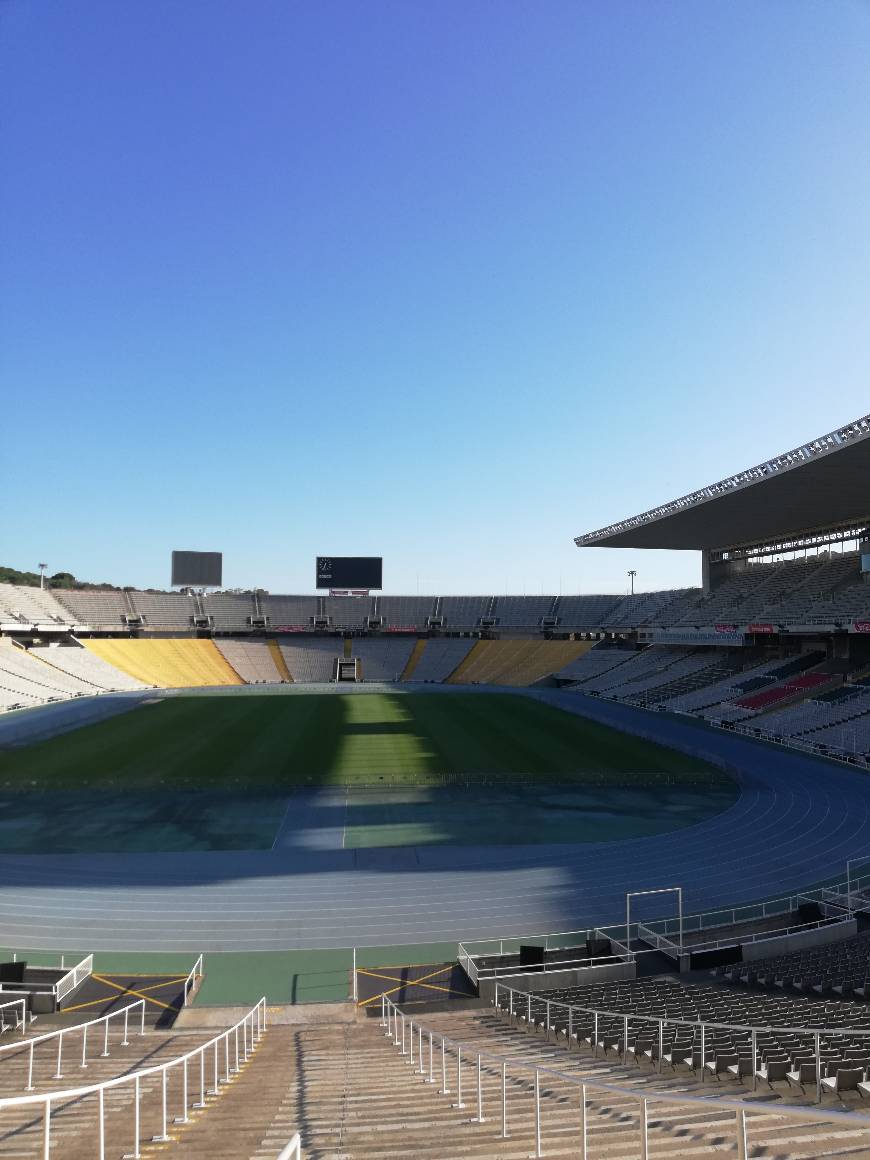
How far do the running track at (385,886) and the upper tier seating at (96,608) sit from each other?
6181 centimetres

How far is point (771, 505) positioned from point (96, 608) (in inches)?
2638

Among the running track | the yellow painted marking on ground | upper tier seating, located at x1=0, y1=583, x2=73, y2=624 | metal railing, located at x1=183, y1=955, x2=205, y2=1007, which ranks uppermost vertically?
upper tier seating, located at x1=0, y1=583, x2=73, y2=624

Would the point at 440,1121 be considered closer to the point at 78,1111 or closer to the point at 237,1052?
the point at 78,1111

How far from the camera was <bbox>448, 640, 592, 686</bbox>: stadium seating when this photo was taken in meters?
72.3

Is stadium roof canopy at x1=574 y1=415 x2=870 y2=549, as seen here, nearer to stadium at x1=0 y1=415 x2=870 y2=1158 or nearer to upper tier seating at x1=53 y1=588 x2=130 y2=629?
stadium at x1=0 y1=415 x2=870 y2=1158

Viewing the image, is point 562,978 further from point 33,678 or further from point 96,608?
point 96,608

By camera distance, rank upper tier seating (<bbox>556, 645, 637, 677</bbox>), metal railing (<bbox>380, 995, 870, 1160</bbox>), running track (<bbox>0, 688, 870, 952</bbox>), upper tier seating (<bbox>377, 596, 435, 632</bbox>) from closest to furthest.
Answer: metal railing (<bbox>380, 995, 870, 1160</bbox>) → running track (<bbox>0, 688, 870, 952</bbox>) → upper tier seating (<bbox>556, 645, 637, 677</bbox>) → upper tier seating (<bbox>377, 596, 435, 632</bbox>)

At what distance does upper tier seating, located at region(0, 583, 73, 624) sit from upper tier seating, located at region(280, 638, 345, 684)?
22.6 m

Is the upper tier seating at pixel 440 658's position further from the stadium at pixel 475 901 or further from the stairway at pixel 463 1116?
the stairway at pixel 463 1116

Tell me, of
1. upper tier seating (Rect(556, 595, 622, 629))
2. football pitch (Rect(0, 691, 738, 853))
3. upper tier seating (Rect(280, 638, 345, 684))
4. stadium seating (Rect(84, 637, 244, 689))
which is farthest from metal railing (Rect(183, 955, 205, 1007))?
upper tier seating (Rect(556, 595, 622, 629))

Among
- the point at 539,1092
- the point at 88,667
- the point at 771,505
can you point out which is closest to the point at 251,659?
the point at 88,667

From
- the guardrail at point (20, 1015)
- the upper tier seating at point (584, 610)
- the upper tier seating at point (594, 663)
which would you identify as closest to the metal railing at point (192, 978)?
the guardrail at point (20, 1015)

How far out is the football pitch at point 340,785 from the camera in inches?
915

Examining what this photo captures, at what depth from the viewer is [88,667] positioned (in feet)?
216
